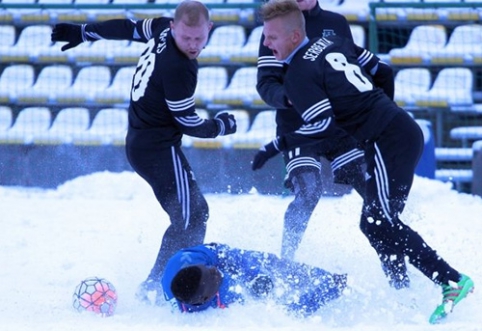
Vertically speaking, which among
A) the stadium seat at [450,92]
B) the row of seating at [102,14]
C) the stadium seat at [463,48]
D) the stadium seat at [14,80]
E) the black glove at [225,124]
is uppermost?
the black glove at [225,124]

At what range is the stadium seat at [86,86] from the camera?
1061 cm

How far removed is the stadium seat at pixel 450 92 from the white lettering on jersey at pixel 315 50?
4502mm

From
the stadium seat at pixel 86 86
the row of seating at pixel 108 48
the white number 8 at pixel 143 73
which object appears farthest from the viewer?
the stadium seat at pixel 86 86

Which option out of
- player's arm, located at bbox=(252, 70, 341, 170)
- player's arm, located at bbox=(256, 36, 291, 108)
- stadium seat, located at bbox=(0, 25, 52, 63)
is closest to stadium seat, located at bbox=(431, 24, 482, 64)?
player's arm, located at bbox=(256, 36, 291, 108)

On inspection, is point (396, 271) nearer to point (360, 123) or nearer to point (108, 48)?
point (360, 123)

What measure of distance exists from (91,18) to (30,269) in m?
4.87

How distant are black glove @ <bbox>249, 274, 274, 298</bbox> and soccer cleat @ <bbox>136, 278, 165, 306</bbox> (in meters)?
0.66

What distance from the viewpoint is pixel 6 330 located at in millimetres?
4707

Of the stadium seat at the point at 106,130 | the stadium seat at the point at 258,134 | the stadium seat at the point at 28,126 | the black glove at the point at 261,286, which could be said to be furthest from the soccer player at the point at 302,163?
the stadium seat at the point at 28,126

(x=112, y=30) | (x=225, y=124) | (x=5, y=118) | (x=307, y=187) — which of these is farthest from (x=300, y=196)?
(x=5, y=118)

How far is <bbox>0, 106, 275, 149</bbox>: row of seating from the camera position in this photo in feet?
32.2

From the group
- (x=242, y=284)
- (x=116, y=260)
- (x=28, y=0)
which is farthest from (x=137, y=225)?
(x=28, y=0)

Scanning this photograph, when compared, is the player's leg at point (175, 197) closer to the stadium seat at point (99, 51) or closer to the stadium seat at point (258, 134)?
the stadium seat at point (258, 134)

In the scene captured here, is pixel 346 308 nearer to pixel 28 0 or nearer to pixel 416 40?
pixel 416 40
